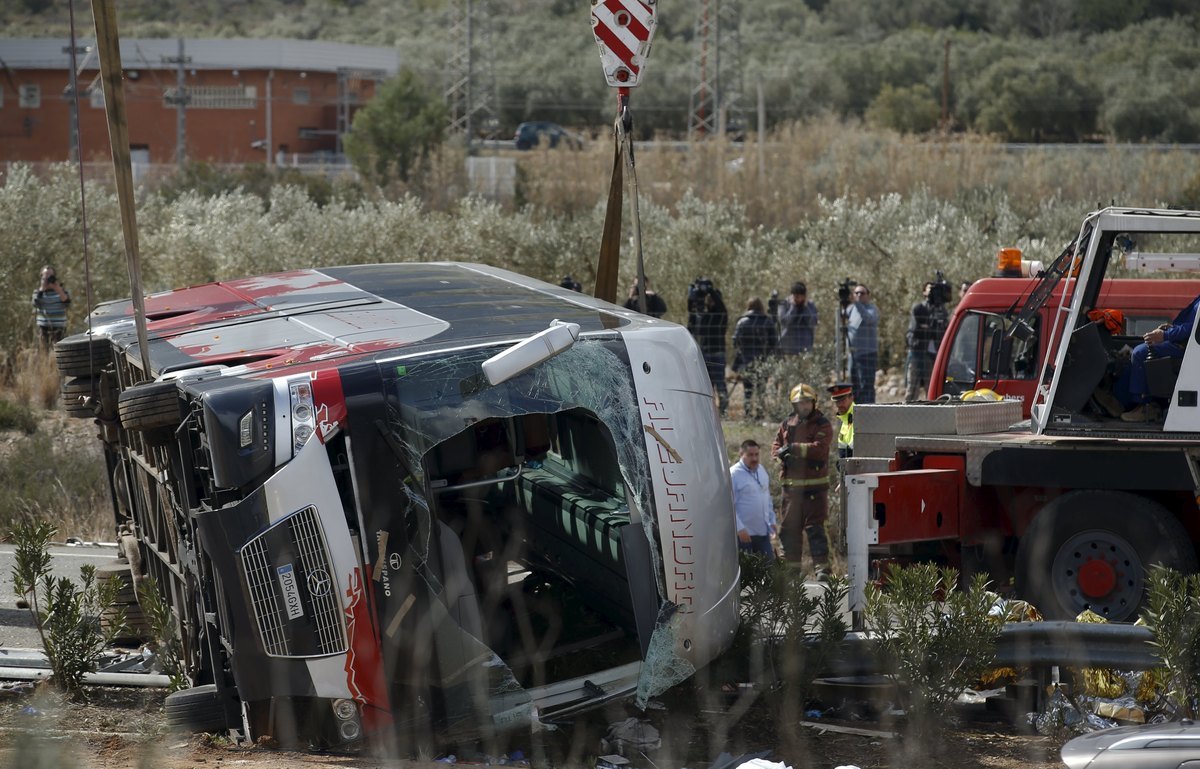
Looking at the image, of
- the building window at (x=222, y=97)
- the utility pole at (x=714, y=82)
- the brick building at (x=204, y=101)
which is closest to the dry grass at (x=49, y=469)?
the utility pole at (x=714, y=82)

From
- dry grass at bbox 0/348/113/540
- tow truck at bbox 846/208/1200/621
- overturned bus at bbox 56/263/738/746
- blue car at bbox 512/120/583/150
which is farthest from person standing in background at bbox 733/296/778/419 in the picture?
blue car at bbox 512/120/583/150

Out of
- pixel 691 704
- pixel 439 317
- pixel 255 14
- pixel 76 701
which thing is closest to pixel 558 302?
pixel 439 317

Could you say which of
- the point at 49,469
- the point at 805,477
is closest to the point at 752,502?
the point at 805,477

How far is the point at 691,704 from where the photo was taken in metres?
7.32

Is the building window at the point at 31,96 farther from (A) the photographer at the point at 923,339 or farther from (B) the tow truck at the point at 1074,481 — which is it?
(B) the tow truck at the point at 1074,481

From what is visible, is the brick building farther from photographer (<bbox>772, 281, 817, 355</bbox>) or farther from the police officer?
the police officer

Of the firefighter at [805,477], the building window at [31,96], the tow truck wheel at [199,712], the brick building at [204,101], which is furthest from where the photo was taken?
the building window at [31,96]

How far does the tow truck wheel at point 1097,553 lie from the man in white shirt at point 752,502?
276 centimetres

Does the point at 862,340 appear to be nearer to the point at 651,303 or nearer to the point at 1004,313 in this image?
the point at 651,303

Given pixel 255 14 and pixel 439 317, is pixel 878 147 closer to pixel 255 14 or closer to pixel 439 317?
pixel 439 317

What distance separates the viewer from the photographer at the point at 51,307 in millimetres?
19469

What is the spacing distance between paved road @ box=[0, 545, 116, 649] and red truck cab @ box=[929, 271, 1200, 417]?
7551mm

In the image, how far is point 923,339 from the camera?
1714 centimetres

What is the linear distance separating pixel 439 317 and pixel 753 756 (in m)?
2.63
